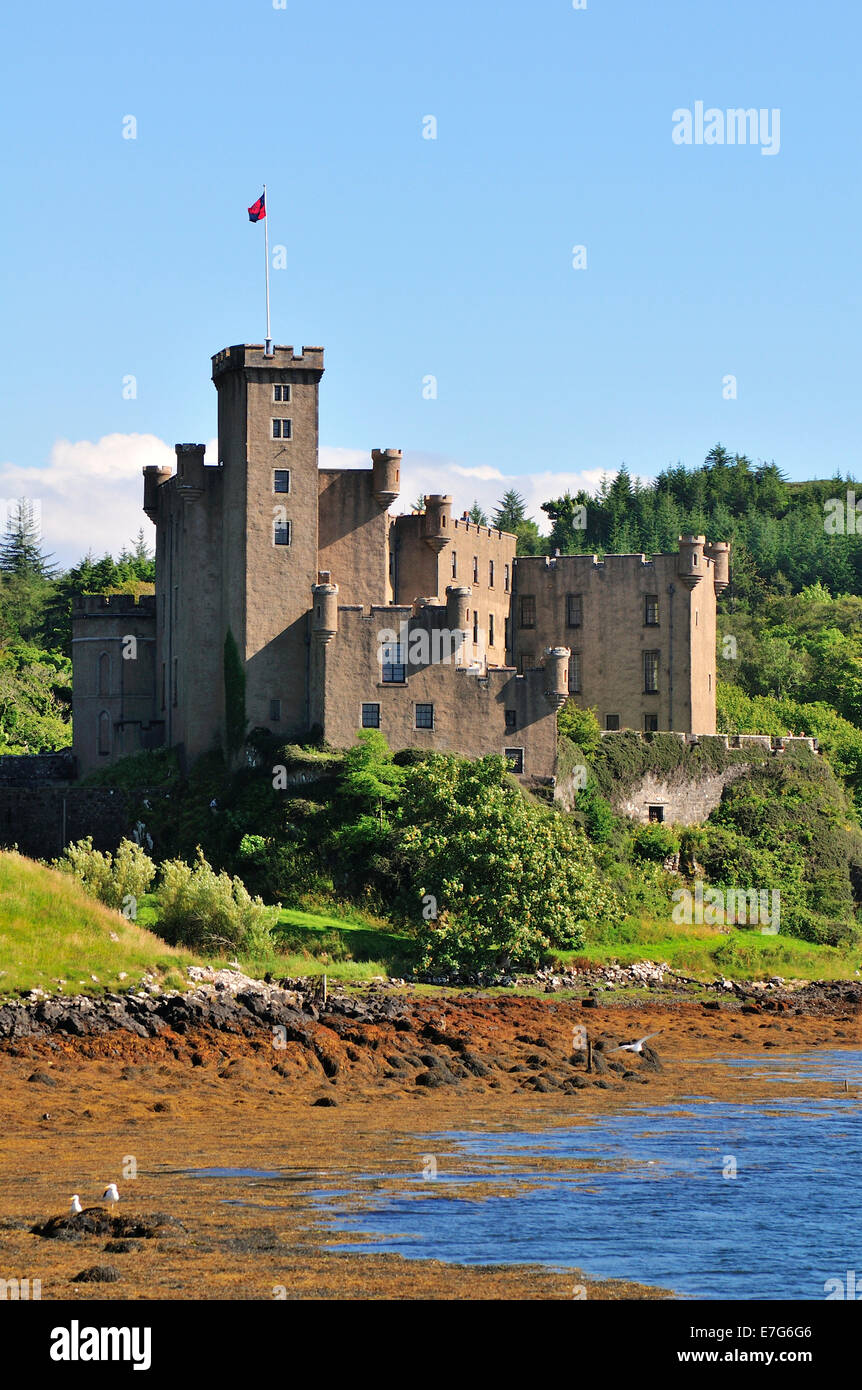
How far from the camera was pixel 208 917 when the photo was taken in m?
52.0

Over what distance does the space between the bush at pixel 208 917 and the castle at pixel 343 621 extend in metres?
14.3

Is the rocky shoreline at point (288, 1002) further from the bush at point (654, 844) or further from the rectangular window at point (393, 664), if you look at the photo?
the rectangular window at point (393, 664)

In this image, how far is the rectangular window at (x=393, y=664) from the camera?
66188mm

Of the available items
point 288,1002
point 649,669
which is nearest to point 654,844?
point 649,669

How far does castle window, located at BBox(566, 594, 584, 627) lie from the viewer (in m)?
A: 81.2

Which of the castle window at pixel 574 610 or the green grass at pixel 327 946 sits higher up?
the castle window at pixel 574 610

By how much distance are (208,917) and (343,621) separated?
56.4 feet

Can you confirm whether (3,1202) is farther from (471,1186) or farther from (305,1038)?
(305,1038)

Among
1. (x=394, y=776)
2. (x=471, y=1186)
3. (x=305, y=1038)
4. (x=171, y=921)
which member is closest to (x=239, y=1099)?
(x=305, y=1038)

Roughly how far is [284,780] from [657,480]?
107m

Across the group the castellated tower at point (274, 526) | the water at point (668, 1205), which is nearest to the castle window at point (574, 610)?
the castellated tower at point (274, 526)

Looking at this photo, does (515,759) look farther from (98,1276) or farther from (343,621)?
(98,1276)

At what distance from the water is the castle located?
30728mm
